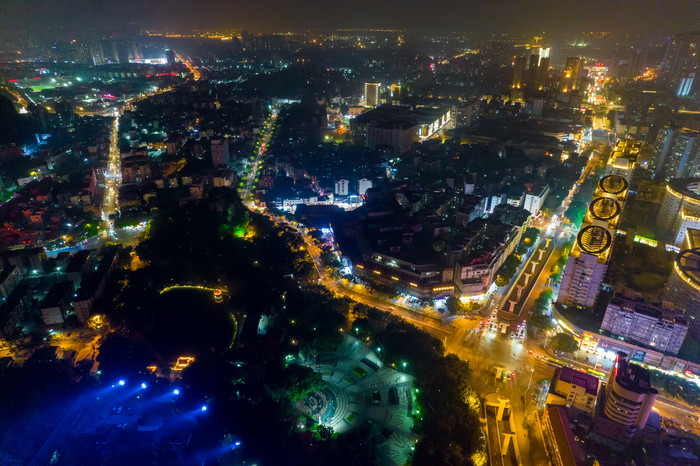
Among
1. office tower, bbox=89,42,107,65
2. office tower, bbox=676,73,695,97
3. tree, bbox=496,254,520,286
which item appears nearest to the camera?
tree, bbox=496,254,520,286

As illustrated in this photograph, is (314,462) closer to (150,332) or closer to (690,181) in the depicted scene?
(150,332)

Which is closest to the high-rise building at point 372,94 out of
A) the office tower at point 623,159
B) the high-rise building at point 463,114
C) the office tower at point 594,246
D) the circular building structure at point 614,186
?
the high-rise building at point 463,114

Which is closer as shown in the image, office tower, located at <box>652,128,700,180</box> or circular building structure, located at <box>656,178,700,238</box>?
circular building structure, located at <box>656,178,700,238</box>

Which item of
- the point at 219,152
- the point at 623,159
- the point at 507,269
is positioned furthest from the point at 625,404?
the point at 219,152

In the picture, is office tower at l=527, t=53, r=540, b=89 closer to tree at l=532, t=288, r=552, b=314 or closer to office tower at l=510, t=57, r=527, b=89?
office tower at l=510, t=57, r=527, b=89

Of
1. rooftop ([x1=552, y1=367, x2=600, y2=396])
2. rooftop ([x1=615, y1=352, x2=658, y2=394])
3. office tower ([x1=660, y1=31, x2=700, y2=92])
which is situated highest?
office tower ([x1=660, y1=31, x2=700, y2=92])

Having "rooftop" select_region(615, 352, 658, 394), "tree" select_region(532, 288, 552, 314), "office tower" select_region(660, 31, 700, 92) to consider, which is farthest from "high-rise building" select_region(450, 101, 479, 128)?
"rooftop" select_region(615, 352, 658, 394)
